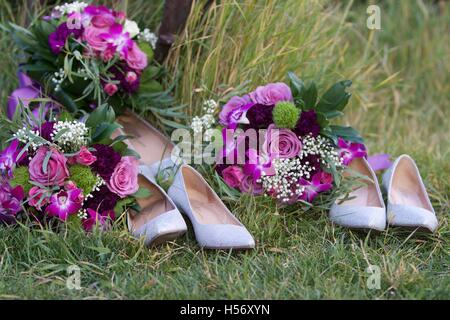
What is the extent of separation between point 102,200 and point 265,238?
0.53 meters

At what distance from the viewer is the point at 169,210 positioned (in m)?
2.13

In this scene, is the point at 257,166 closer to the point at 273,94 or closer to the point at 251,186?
the point at 251,186

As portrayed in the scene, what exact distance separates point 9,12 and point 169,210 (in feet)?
4.37

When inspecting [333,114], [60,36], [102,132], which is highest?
[60,36]

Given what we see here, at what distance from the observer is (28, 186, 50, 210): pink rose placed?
6.53ft

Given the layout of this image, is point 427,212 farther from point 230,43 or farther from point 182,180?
point 230,43

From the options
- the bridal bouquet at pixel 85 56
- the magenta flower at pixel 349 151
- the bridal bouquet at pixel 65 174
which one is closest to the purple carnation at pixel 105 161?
the bridal bouquet at pixel 65 174

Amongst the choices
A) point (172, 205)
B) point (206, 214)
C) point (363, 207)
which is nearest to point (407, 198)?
point (363, 207)

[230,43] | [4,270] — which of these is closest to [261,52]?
[230,43]

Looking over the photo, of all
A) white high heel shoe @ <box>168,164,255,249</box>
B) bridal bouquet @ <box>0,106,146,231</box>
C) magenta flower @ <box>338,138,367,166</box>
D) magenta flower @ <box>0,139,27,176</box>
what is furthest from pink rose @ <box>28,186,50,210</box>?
magenta flower @ <box>338,138,367,166</box>

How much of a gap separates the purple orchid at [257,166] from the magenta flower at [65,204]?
1.87ft

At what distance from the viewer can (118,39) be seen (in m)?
2.46

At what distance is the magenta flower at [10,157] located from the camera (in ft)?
6.81

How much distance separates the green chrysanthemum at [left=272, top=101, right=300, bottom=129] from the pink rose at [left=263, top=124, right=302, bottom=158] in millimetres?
23
